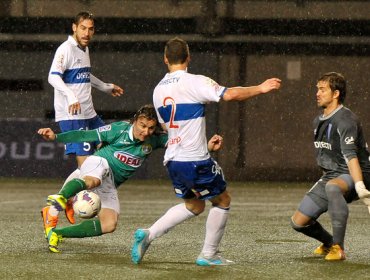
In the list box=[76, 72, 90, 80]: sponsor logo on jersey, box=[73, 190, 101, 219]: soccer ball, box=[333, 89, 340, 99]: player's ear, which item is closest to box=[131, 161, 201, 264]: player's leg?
box=[73, 190, 101, 219]: soccer ball

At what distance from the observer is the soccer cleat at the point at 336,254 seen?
7.48 metres

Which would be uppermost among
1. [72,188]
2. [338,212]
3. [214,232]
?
[72,188]

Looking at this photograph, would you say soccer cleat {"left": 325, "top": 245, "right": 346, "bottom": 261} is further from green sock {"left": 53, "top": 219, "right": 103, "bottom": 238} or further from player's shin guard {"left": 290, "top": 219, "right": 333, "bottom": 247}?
green sock {"left": 53, "top": 219, "right": 103, "bottom": 238}

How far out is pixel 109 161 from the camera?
8203mm

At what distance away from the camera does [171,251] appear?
8.07 meters

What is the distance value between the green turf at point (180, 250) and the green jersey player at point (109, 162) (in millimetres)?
179

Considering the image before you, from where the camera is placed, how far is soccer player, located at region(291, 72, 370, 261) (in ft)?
24.7

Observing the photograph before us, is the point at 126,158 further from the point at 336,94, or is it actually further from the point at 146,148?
the point at 336,94

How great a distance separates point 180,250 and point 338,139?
1517mm

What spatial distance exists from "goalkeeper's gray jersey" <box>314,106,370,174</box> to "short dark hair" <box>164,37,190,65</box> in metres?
1.25

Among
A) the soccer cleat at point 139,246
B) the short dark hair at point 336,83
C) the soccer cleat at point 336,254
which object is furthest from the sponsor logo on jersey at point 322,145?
the soccer cleat at point 139,246

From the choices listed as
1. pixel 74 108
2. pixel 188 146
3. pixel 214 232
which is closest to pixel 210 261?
pixel 214 232

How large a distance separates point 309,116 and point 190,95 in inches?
521

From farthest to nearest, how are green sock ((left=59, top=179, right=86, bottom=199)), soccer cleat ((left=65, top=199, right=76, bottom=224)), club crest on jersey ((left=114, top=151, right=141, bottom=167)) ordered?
soccer cleat ((left=65, top=199, right=76, bottom=224))
club crest on jersey ((left=114, top=151, right=141, bottom=167))
green sock ((left=59, top=179, right=86, bottom=199))
